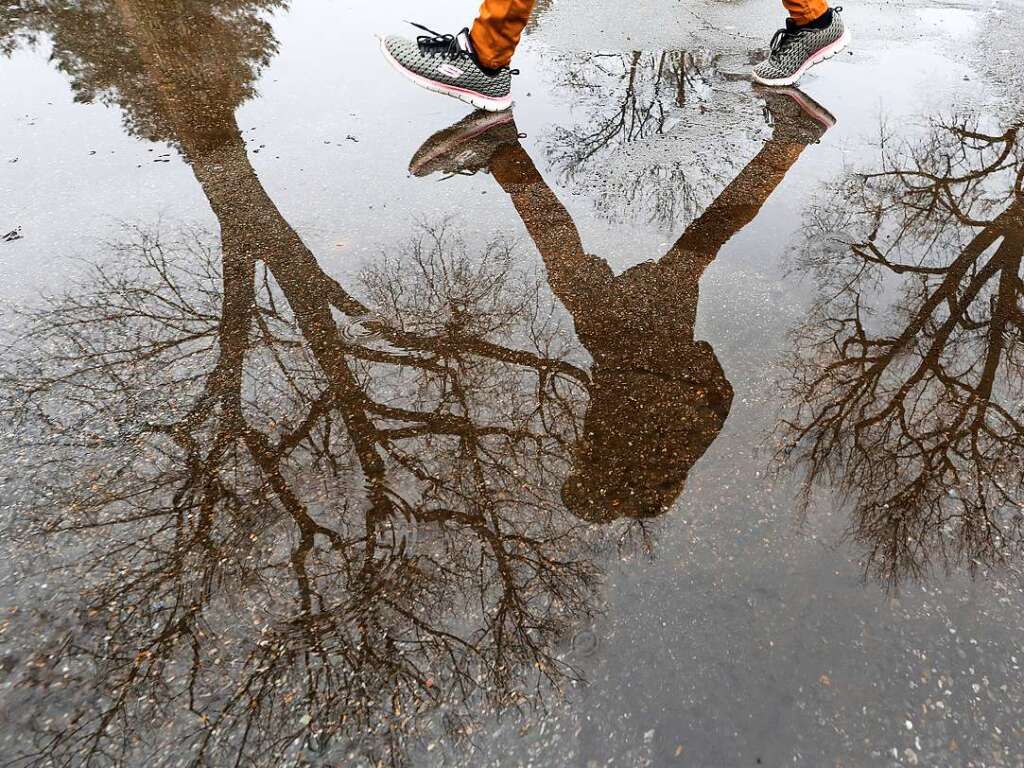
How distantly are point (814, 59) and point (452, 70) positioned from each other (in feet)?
9.29

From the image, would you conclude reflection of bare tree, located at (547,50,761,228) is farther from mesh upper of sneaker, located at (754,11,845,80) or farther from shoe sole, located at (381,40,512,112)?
shoe sole, located at (381,40,512,112)

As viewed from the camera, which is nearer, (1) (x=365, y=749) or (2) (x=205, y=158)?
(1) (x=365, y=749)

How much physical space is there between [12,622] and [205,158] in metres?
2.87

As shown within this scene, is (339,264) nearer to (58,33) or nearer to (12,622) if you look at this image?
(12,622)

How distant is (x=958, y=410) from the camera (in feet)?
7.37

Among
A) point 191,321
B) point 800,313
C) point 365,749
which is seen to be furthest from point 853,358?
point 191,321

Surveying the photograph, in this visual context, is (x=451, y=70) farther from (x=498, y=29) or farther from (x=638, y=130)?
(x=638, y=130)

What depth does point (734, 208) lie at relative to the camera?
3389 mm

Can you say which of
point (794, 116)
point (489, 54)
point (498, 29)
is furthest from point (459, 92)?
point (794, 116)

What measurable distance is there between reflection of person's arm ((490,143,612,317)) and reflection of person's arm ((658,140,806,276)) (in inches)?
15.5

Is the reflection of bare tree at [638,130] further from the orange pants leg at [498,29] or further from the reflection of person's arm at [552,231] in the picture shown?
the orange pants leg at [498,29]

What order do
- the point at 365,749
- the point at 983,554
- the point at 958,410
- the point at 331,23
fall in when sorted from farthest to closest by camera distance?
the point at 331,23 < the point at 958,410 < the point at 983,554 < the point at 365,749

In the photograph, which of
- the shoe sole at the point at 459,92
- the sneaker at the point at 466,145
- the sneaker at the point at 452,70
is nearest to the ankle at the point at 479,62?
the sneaker at the point at 452,70

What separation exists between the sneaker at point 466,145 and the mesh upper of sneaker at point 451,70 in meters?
0.17
